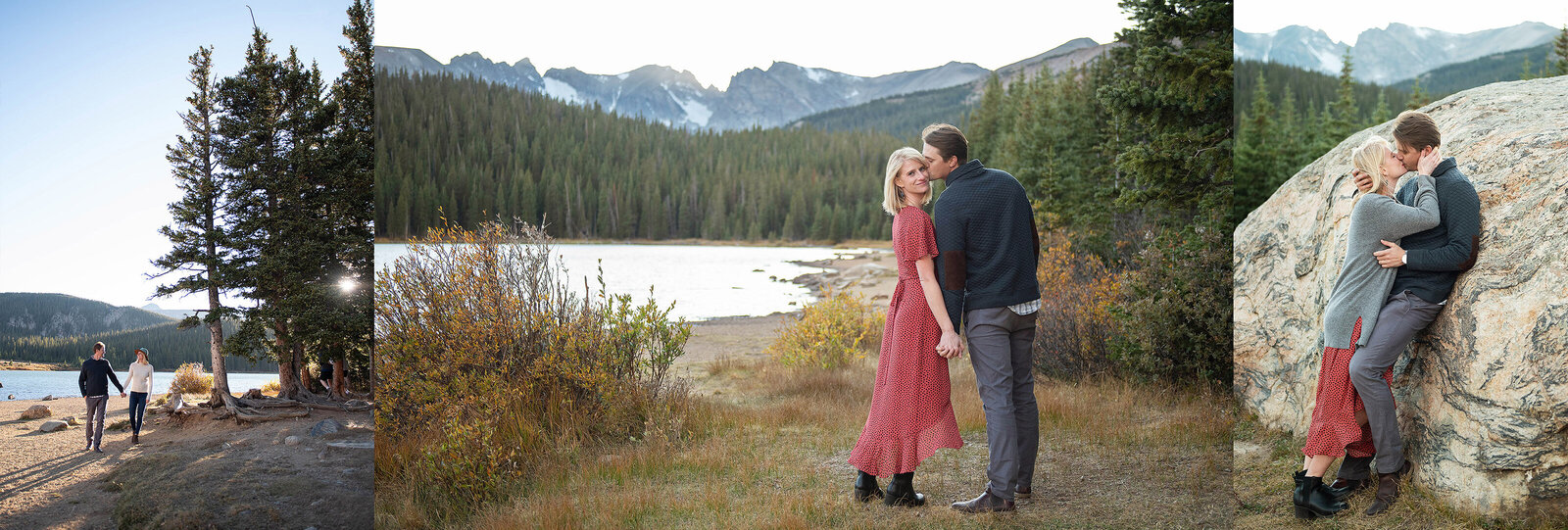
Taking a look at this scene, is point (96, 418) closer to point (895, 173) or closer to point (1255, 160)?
point (895, 173)

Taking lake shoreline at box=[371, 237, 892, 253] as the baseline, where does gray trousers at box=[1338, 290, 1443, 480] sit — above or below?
below

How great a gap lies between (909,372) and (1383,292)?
213 centimetres

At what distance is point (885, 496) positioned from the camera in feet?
12.3

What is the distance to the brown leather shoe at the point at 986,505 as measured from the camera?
3562mm

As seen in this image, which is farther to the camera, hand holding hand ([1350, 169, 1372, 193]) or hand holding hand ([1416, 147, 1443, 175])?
hand holding hand ([1350, 169, 1372, 193])

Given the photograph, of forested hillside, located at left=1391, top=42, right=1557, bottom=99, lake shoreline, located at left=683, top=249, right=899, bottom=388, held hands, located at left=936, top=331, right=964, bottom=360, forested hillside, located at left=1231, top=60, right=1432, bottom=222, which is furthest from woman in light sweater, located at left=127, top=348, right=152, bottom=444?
forested hillside, located at left=1391, top=42, right=1557, bottom=99

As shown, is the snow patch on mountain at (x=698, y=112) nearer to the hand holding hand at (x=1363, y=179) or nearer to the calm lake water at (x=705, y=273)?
the calm lake water at (x=705, y=273)

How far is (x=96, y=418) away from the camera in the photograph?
127 inches

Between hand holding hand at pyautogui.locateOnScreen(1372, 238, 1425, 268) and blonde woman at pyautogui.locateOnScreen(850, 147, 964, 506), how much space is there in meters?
1.87

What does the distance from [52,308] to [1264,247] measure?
676 centimetres

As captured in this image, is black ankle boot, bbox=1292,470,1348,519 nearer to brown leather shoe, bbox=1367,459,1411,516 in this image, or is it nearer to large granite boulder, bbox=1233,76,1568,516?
brown leather shoe, bbox=1367,459,1411,516

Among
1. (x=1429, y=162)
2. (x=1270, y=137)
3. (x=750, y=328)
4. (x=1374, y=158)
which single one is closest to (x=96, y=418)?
(x=1374, y=158)

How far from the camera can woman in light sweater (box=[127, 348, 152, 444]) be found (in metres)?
3.25

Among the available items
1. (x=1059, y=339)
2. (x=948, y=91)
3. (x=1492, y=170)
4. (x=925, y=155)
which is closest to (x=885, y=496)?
(x=925, y=155)
